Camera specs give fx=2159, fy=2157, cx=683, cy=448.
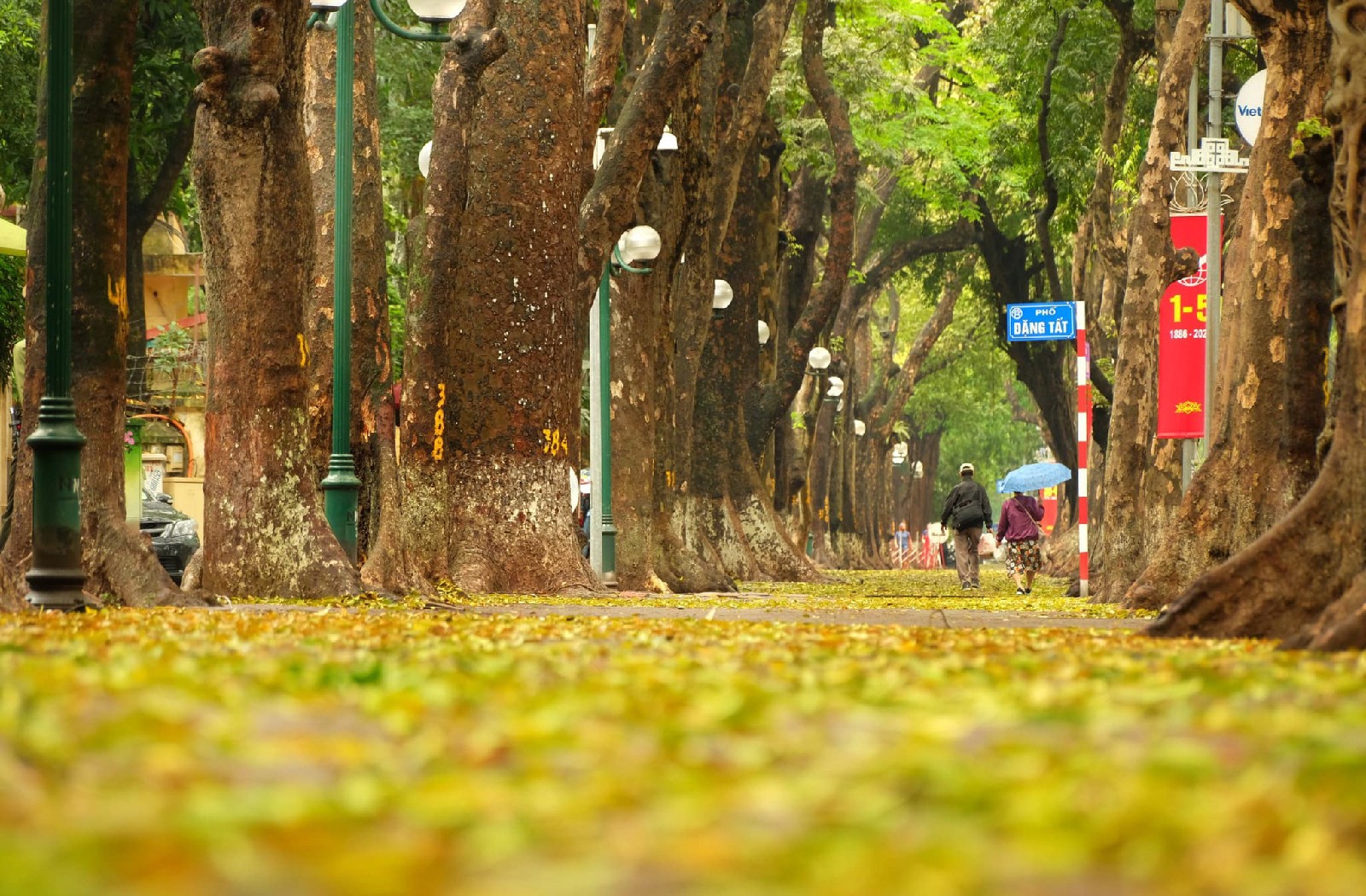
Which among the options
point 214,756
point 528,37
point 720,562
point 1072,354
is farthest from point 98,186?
point 1072,354

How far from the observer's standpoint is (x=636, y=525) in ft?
64.6

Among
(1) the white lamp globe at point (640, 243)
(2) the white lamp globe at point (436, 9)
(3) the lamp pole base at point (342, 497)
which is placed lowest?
(3) the lamp pole base at point (342, 497)

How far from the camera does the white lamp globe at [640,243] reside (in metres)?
18.9

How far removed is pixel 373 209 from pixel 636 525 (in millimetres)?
3694

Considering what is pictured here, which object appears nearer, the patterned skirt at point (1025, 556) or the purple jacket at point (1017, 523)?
the patterned skirt at point (1025, 556)

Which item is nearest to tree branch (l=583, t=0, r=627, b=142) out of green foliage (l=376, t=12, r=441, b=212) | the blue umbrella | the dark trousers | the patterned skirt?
green foliage (l=376, t=12, r=441, b=212)

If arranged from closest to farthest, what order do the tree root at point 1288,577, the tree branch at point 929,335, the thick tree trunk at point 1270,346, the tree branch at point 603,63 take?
the tree root at point 1288,577 → the thick tree trunk at point 1270,346 → the tree branch at point 603,63 → the tree branch at point 929,335

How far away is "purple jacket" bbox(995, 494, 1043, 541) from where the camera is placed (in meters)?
28.5

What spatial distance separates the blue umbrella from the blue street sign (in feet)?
38.2

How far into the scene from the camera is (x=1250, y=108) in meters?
17.0

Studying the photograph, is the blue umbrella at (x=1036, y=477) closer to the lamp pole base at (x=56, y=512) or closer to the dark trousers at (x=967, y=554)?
the dark trousers at (x=967, y=554)

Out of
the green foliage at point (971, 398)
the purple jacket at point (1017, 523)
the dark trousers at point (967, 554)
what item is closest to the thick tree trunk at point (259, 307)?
the purple jacket at point (1017, 523)

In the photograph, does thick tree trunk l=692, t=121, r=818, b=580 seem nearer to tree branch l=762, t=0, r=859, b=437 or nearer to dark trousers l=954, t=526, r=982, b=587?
tree branch l=762, t=0, r=859, b=437

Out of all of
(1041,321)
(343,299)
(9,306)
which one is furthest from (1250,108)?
(9,306)
